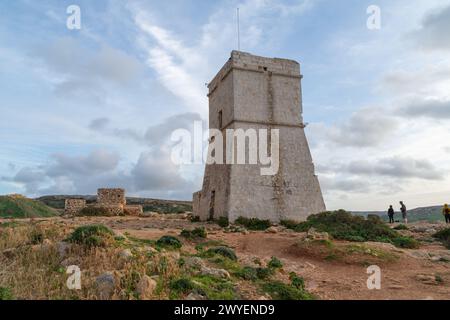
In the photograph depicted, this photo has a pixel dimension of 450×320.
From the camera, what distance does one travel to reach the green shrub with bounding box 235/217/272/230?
54.9 ft

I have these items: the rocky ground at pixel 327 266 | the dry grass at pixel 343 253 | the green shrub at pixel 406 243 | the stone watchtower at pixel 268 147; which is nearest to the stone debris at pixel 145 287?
the rocky ground at pixel 327 266

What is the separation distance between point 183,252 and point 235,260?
1.57 metres

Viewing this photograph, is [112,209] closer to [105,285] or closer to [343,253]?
[343,253]

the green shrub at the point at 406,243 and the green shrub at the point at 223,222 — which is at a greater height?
the green shrub at the point at 223,222

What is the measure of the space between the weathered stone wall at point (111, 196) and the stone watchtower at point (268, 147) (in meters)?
10.3

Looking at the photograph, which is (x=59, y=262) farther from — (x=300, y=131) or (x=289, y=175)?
(x=300, y=131)

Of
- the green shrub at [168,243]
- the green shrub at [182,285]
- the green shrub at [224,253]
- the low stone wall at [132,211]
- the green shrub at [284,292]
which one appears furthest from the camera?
the low stone wall at [132,211]

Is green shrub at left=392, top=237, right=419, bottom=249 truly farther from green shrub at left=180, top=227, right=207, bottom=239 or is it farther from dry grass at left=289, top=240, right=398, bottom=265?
green shrub at left=180, top=227, right=207, bottom=239

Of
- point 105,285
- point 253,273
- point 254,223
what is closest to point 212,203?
point 254,223

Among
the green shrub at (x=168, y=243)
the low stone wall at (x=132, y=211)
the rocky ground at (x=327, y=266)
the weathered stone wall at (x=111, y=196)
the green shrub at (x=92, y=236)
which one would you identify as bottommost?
the rocky ground at (x=327, y=266)

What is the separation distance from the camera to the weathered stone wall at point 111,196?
92.1ft

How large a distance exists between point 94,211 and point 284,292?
22701 mm

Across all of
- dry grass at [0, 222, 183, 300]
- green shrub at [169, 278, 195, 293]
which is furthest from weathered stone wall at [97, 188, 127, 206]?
green shrub at [169, 278, 195, 293]

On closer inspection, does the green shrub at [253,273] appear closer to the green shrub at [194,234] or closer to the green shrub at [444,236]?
the green shrub at [194,234]
